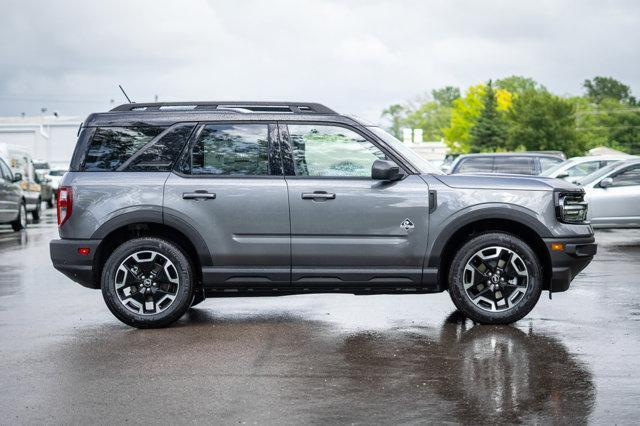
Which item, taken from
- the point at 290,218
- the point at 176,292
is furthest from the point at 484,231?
the point at 176,292

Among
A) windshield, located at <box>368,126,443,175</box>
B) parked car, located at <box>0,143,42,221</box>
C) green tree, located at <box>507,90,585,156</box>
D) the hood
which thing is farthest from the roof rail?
green tree, located at <box>507,90,585,156</box>

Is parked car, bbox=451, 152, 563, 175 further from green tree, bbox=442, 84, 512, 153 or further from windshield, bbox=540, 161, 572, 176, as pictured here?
green tree, bbox=442, 84, 512, 153

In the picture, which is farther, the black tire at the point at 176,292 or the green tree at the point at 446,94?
the green tree at the point at 446,94

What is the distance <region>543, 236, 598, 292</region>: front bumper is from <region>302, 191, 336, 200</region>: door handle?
6.20 feet

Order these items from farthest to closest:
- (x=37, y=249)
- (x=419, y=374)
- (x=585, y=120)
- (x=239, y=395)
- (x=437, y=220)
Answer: (x=585, y=120) < (x=37, y=249) < (x=437, y=220) < (x=419, y=374) < (x=239, y=395)

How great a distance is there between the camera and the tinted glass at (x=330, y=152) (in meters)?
8.48

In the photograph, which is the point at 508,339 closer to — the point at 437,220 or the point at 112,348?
the point at 437,220

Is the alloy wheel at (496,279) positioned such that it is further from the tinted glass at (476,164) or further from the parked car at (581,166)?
the tinted glass at (476,164)

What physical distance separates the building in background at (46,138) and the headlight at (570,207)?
81.0 m

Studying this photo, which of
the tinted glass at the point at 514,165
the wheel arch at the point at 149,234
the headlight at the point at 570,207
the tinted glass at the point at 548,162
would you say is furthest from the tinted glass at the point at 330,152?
the tinted glass at the point at 548,162

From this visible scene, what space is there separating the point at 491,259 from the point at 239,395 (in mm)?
3289

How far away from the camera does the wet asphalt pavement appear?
5.50m

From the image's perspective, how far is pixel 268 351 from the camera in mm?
7320

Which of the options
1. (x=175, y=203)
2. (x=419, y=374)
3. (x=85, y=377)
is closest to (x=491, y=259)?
(x=419, y=374)
